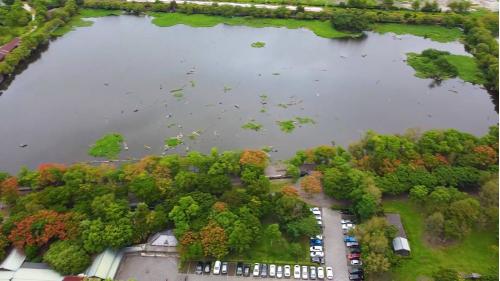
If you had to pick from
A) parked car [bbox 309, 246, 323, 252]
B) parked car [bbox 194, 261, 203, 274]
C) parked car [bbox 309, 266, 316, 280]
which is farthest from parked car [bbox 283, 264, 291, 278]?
parked car [bbox 194, 261, 203, 274]

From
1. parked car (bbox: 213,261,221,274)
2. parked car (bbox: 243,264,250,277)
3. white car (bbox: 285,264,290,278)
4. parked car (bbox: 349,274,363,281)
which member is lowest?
parked car (bbox: 349,274,363,281)

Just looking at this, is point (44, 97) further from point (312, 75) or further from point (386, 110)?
point (386, 110)

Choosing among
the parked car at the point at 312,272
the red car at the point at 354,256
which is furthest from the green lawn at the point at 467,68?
the parked car at the point at 312,272

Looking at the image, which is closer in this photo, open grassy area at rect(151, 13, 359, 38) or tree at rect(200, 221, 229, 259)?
tree at rect(200, 221, 229, 259)

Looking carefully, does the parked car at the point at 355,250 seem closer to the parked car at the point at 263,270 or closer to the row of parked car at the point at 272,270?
the row of parked car at the point at 272,270

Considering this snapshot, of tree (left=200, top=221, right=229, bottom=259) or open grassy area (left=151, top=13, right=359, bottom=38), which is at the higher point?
open grassy area (left=151, top=13, right=359, bottom=38)

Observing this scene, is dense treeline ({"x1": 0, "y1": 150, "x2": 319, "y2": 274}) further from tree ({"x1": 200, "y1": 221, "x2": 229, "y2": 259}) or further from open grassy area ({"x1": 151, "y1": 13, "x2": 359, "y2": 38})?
open grassy area ({"x1": 151, "y1": 13, "x2": 359, "y2": 38})

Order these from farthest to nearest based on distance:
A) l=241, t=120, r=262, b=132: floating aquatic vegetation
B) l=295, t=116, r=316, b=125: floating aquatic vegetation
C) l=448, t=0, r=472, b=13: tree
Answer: l=448, t=0, r=472, b=13: tree → l=295, t=116, r=316, b=125: floating aquatic vegetation → l=241, t=120, r=262, b=132: floating aquatic vegetation
